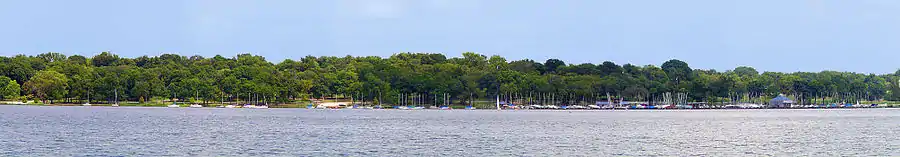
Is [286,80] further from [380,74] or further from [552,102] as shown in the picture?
[552,102]

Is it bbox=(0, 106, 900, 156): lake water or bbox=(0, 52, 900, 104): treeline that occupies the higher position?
bbox=(0, 52, 900, 104): treeline

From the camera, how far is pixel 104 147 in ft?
146

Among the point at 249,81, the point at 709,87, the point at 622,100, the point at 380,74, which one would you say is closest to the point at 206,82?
the point at 249,81

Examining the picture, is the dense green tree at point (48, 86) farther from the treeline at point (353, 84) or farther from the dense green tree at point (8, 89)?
the dense green tree at point (8, 89)

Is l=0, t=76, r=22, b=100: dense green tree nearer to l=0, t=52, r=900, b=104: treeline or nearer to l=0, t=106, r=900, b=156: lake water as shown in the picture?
l=0, t=52, r=900, b=104: treeline

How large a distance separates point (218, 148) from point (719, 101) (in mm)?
158978

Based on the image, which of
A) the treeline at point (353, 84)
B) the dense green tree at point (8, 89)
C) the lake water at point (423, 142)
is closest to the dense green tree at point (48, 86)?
the treeline at point (353, 84)

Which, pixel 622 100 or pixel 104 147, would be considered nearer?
pixel 104 147

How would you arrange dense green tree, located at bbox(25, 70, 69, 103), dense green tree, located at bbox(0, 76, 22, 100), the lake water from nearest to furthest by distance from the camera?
1. the lake water
2. dense green tree, located at bbox(25, 70, 69, 103)
3. dense green tree, located at bbox(0, 76, 22, 100)

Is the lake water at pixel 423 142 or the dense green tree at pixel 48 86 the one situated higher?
the dense green tree at pixel 48 86

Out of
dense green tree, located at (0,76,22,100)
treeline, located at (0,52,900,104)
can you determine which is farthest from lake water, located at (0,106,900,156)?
dense green tree, located at (0,76,22,100)

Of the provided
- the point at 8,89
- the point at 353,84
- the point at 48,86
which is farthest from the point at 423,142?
the point at 8,89

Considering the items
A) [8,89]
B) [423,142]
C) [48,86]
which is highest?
[48,86]

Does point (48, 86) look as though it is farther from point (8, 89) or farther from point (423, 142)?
point (423, 142)
